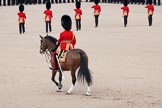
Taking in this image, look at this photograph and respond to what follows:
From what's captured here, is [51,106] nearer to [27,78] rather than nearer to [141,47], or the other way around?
[27,78]

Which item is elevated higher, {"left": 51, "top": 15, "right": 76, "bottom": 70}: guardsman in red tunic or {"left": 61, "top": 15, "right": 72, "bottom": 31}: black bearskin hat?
{"left": 61, "top": 15, "right": 72, "bottom": 31}: black bearskin hat

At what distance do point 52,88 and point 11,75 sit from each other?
1.90m

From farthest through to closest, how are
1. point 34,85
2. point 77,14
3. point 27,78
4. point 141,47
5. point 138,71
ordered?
point 77,14 → point 141,47 → point 138,71 → point 27,78 → point 34,85

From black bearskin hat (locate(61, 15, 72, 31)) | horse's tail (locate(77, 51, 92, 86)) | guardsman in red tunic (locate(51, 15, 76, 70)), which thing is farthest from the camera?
black bearskin hat (locate(61, 15, 72, 31))

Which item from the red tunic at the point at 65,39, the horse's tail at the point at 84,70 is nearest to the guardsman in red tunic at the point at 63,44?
the red tunic at the point at 65,39

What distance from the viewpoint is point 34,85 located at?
11.9 meters

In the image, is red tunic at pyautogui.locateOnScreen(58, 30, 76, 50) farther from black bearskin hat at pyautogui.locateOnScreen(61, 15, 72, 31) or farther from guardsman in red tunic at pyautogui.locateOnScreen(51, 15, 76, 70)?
black bearskin hat at pyautogui.locateOnScreen(61, 15, 72, 31)

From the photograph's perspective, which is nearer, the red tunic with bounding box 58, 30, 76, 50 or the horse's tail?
the horse's tail

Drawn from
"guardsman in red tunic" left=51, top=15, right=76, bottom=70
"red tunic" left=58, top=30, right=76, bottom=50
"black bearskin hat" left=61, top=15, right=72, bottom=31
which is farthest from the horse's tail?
"black bearskin hat" left=61, top=15, right=72, bottom=31

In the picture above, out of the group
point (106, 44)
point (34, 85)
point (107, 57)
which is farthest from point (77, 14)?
point (34, 85)

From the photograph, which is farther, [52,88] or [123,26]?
[123,26]

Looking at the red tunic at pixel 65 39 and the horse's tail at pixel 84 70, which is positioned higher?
the red tunic at pixel 65 39

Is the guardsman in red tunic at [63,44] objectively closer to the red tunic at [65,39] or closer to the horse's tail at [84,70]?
the red tunic at [65,39]

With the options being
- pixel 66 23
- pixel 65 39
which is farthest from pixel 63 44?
pixel 66 23
